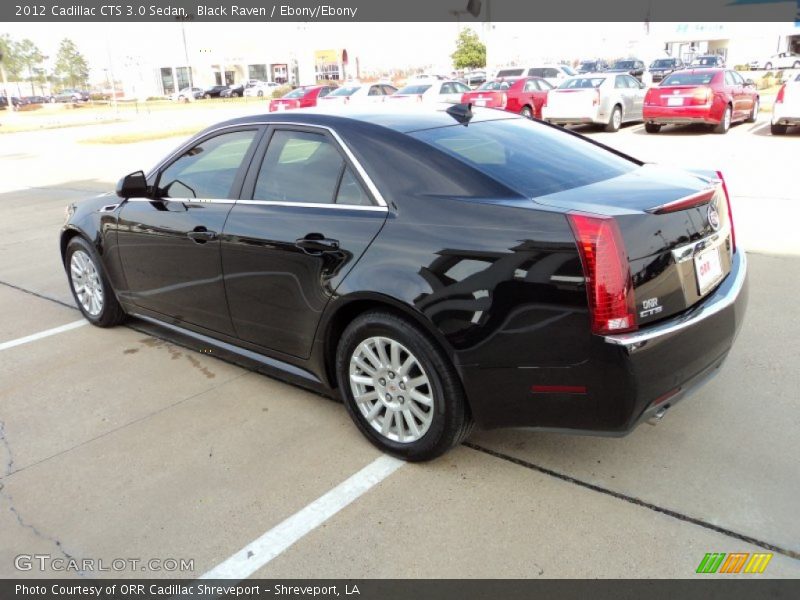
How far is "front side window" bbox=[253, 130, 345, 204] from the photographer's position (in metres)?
3.53

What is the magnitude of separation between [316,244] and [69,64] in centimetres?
9067

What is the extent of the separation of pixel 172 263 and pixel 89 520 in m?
1.78

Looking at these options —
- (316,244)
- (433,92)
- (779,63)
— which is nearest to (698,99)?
(433,92)

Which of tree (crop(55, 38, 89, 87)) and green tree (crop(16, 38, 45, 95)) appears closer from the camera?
green tree (crop(16, 38, 45, 95))

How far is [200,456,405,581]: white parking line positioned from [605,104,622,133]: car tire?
55.8 feet

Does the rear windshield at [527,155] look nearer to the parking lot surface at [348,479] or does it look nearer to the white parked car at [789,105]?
the parking lot surface at [348,479]

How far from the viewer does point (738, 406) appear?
368 cm

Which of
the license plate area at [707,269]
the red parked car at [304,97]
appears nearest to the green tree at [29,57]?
the red parked car at [304,97]

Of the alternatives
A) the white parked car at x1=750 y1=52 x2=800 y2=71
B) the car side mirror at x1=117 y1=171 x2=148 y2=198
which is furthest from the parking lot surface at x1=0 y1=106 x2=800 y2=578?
the white parked car at x1=750 y1=52 x2=800 y2=71

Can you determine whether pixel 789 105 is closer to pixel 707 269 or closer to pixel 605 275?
pixel 707 269

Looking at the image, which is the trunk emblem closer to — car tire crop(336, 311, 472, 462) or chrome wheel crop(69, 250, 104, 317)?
car tire crop(336, 311, 472, 462)

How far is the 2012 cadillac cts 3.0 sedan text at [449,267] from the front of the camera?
8.83ft
